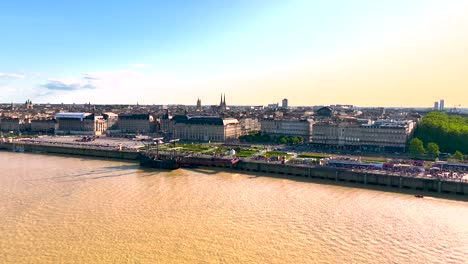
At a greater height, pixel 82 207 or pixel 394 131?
pixel 394 131

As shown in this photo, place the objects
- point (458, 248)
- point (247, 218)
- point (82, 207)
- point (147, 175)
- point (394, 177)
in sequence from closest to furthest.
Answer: point (458, 248)
point (247, 218)
point (82, 207)
point (394, 177)
point (147, 175)

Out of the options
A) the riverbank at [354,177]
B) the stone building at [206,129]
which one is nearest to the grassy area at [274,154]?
the riverbank at [354,177]

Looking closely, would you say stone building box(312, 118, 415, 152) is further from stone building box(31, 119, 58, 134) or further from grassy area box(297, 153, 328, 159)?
stone building box(31, 119, 58, 134)

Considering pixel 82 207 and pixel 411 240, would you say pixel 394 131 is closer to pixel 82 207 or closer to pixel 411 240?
pixel 411 240

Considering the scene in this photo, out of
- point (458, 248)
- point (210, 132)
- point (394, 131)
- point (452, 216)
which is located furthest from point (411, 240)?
point (210, 132)

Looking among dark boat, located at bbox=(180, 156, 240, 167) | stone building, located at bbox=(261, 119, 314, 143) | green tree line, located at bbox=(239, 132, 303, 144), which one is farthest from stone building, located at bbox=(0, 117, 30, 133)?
dark boat, located at bbox=(180, 156, 240, 167)

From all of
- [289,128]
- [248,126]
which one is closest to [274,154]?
[289,128]

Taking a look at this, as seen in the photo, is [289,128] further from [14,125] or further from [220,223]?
[14,125]
